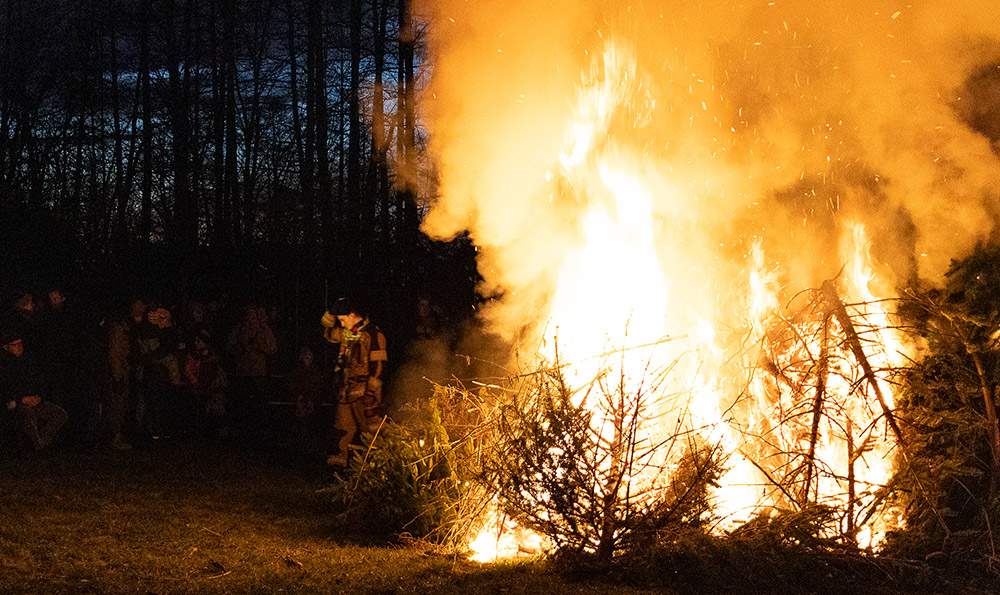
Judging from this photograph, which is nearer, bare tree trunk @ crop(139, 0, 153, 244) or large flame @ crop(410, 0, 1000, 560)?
large flame @ crop(410, 0, 1000, 560)

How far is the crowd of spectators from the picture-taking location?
32.3 feet

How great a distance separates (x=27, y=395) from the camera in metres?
Answer: 9.81

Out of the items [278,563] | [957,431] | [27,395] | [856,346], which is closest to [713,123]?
[856,346]

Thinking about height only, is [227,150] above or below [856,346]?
above

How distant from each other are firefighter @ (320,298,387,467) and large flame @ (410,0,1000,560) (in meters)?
1.25

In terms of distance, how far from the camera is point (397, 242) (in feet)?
56.0

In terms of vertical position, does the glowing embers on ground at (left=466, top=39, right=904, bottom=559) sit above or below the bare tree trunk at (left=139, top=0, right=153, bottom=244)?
below

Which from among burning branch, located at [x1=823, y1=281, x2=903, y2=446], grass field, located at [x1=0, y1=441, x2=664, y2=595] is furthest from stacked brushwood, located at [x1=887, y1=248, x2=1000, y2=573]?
grass field, located at [x1=0, y1=441, x2=664, y2=595]

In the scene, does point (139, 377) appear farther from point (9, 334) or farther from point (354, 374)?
point (354, 374)

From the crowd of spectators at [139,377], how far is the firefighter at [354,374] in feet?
9.82

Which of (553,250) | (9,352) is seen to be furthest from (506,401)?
(9,352)

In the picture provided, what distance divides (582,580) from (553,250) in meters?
3.47

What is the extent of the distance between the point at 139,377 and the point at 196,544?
5.57 m

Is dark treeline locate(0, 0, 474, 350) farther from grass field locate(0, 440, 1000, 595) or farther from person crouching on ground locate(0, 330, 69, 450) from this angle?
grass field locate(0, 440, 1000, 595)
